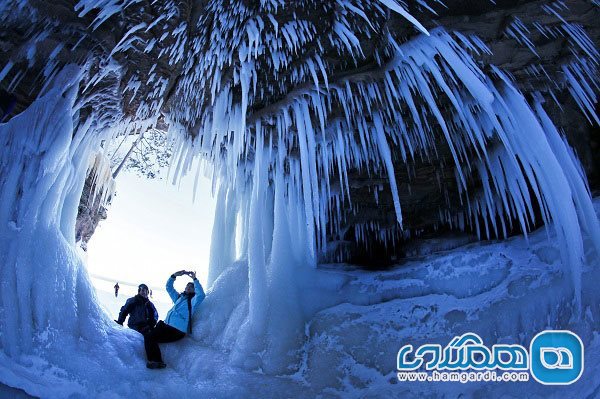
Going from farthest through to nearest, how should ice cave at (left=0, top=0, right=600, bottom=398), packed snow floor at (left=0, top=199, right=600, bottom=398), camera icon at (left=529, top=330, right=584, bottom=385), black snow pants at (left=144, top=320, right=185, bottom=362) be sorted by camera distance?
black snow pants at (left=144, top=320, right=185, bottom=362), packed snow floor at (left=0, top=199, right=600, bottom=398), ice cave at (left=0, top=0, right=600, bottom=398), camera icon at (left=529, top=330, right=584, bottom=385)

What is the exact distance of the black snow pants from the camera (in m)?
4.52

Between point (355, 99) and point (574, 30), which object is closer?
point (574, 30)

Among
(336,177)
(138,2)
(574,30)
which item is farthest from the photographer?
(336,177)

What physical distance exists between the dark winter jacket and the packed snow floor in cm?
18

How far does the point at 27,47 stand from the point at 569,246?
5007mm

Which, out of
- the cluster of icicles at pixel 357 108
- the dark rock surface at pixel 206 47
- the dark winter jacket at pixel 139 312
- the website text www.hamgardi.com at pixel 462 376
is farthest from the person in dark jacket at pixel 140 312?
the website text www.hamgardi.com at pixel 462 376

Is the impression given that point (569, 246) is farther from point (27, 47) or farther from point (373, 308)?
point (27, 47)

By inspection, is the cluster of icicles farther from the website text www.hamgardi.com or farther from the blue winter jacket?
the website text www.hamgardi.com

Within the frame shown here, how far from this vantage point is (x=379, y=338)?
193 inches

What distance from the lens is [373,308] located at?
5.23 metres

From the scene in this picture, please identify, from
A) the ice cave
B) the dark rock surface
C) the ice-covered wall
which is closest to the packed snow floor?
the ice cave

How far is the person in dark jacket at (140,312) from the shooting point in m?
4.95

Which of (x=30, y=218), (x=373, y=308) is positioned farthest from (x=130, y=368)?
(x=373, y=308)

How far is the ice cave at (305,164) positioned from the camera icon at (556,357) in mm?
36
